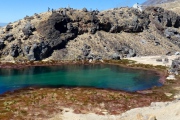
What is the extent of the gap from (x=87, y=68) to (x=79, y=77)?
22.2 meters

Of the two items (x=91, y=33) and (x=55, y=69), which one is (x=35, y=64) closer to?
(x=55, y=69)

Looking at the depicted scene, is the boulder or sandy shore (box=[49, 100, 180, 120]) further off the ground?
the boulder

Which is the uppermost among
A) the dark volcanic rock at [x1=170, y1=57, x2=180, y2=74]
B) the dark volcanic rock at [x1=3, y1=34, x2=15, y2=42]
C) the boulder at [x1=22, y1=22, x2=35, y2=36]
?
the boulder at [x1=22, y1=22, x2=35, y2=36]

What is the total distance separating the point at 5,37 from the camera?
523 feet

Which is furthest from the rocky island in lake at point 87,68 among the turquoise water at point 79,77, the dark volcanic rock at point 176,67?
the dark volcanic rock at point 176,67

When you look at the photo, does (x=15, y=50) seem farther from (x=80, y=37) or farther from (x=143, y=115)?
(x=143, y=115)

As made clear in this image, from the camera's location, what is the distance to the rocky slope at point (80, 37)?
157 metres

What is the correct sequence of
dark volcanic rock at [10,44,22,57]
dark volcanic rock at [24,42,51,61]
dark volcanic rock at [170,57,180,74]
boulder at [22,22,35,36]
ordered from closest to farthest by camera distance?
dark volcanic rock at [170,57,180,74] → dark volcanic rock at [24,42,51,61] → dark volcanic rock at [10,44,22,57] → boulder at [22,22,35,36]

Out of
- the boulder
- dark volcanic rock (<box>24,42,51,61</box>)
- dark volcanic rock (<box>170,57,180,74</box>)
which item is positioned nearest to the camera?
dark volcanic rock (<box>170,57,180,74</box>)

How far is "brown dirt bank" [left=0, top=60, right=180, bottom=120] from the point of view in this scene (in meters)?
62.7

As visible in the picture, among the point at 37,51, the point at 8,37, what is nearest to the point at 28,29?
the point at 8,37

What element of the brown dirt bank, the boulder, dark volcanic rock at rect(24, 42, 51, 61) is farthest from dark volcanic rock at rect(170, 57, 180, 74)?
the boulder

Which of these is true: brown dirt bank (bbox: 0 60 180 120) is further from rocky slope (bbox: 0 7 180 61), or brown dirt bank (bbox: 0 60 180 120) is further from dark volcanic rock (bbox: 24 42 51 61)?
rocky slope (bbox: 0 7 180 61)

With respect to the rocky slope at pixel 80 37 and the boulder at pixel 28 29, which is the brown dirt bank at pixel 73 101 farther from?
the boulder at pixel 28 29
